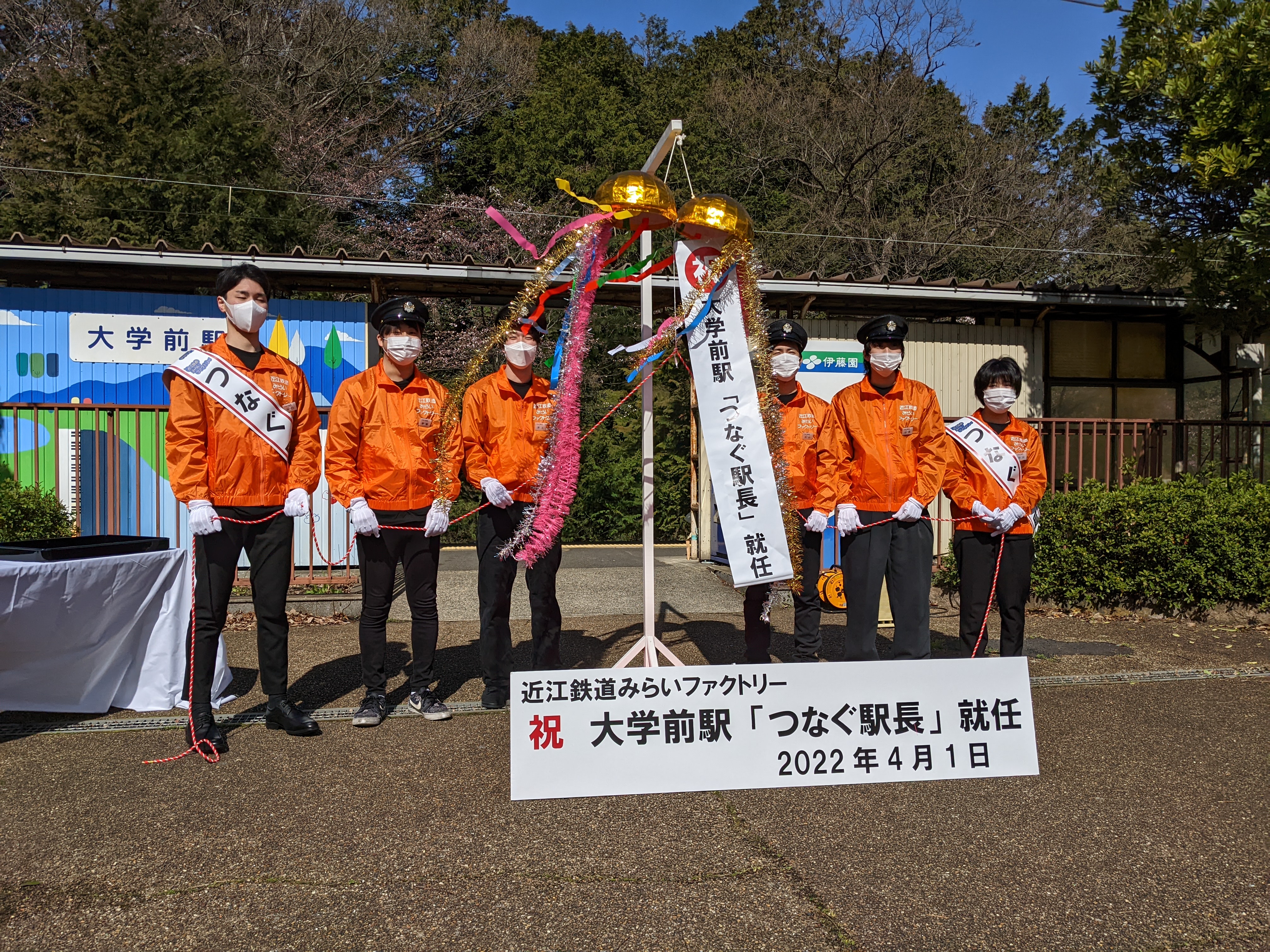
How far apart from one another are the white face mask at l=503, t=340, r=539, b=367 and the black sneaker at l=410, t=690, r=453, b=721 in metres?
1.72

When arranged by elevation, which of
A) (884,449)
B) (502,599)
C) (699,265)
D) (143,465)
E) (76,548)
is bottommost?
(502,599)

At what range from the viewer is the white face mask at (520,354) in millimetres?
4613

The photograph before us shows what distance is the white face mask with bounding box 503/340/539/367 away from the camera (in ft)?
15.1

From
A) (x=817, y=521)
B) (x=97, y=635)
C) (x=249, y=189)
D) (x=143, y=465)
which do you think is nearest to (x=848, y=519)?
(x=817, y=521)

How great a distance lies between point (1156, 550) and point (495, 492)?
557cm

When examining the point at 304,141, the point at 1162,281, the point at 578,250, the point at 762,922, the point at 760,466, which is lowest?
the point at 762,922

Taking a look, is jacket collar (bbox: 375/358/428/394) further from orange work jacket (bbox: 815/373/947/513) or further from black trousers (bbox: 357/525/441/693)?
orange work jacket (bbox: 815/373/947/513)

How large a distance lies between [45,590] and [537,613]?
7.41 ft

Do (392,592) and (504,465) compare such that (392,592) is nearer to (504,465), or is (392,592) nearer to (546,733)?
(504,465)

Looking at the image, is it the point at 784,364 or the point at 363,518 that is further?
the point at 784,364

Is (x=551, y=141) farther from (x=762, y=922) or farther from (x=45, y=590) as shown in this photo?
(x=762, y=922)

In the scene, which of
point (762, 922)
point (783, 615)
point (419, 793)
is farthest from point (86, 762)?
point (783, 615)

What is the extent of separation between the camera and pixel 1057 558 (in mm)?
7539

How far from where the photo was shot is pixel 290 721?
4301 mm
